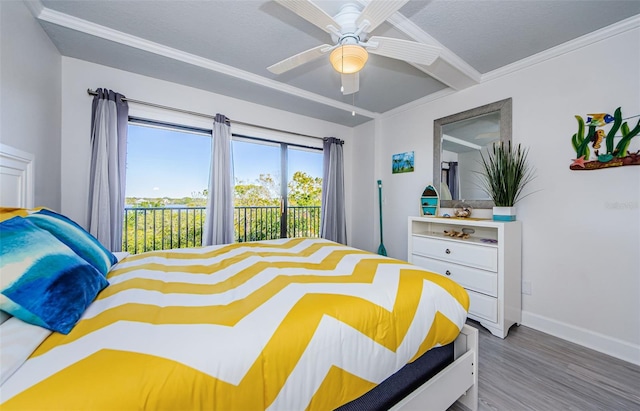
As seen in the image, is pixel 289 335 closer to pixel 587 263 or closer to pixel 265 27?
pixel 265 27

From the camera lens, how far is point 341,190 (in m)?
3.77

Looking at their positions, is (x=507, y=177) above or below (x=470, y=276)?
above

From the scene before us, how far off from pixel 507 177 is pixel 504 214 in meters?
0.33

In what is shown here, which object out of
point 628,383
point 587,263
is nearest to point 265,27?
point 587,263

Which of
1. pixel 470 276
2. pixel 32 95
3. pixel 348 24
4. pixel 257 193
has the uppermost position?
pixel 348 24

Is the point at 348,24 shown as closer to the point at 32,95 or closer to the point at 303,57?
the point at 303,57

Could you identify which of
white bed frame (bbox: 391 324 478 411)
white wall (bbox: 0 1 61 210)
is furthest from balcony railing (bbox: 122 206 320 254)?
white bed frame (bbox: 391 324 478 411)

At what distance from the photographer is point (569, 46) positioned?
6.40ft

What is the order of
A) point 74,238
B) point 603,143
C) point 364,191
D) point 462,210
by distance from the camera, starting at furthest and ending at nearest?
point 364,191 → point 462,210 → point 603,143 → point 74,238

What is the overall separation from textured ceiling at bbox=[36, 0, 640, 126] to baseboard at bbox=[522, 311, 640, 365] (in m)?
2.32

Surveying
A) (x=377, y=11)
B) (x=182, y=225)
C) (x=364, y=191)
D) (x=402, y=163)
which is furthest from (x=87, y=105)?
(x=402, y=163)

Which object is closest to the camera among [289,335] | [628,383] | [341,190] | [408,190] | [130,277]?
[289,335]

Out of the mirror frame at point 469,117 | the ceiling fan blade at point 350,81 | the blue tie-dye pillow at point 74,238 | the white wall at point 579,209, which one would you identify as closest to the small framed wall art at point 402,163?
the mirror frame at point 469,117

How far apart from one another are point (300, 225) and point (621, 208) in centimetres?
337
